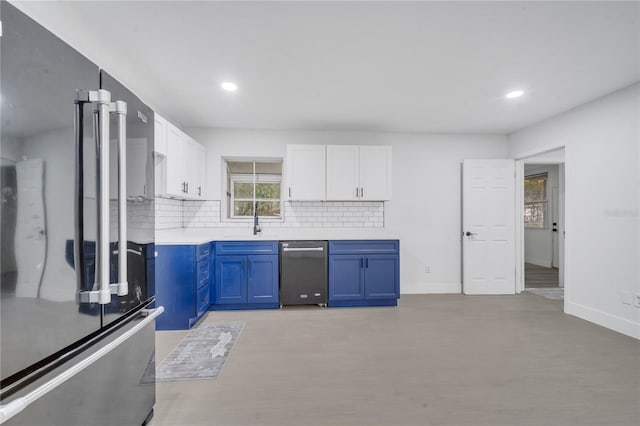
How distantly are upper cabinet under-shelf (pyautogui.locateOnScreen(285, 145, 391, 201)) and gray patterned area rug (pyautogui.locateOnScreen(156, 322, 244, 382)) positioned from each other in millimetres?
1928

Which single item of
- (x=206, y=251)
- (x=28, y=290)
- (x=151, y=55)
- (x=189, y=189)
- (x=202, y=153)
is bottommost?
(x=206, y=251)

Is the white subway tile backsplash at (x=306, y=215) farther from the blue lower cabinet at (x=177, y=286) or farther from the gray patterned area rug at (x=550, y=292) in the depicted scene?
the gray patterned area rug at (x=550, y=292)

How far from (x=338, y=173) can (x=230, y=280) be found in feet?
6.72

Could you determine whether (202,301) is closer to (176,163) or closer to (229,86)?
(176,163)

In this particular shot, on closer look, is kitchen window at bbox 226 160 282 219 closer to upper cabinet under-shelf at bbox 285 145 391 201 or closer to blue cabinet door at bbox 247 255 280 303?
upper cabinet under-shelf at bbox 285 145 391 201

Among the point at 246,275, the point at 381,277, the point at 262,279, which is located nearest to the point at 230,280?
the point at 246,275

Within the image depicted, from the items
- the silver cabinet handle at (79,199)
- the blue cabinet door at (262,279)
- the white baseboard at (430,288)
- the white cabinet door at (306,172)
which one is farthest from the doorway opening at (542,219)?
the silver cabinet handle at (79,199)

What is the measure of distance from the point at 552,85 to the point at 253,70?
2931 millimetres

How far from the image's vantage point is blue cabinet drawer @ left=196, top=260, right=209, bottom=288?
3031 mm

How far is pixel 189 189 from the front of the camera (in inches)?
138

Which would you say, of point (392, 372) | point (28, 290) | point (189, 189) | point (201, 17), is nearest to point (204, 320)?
point (189, 189)

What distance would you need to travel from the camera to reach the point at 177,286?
2.92 meters

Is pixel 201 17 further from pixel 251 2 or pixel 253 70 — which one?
pixel 253 70

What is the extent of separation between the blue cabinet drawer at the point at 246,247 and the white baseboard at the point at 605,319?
3.69m
